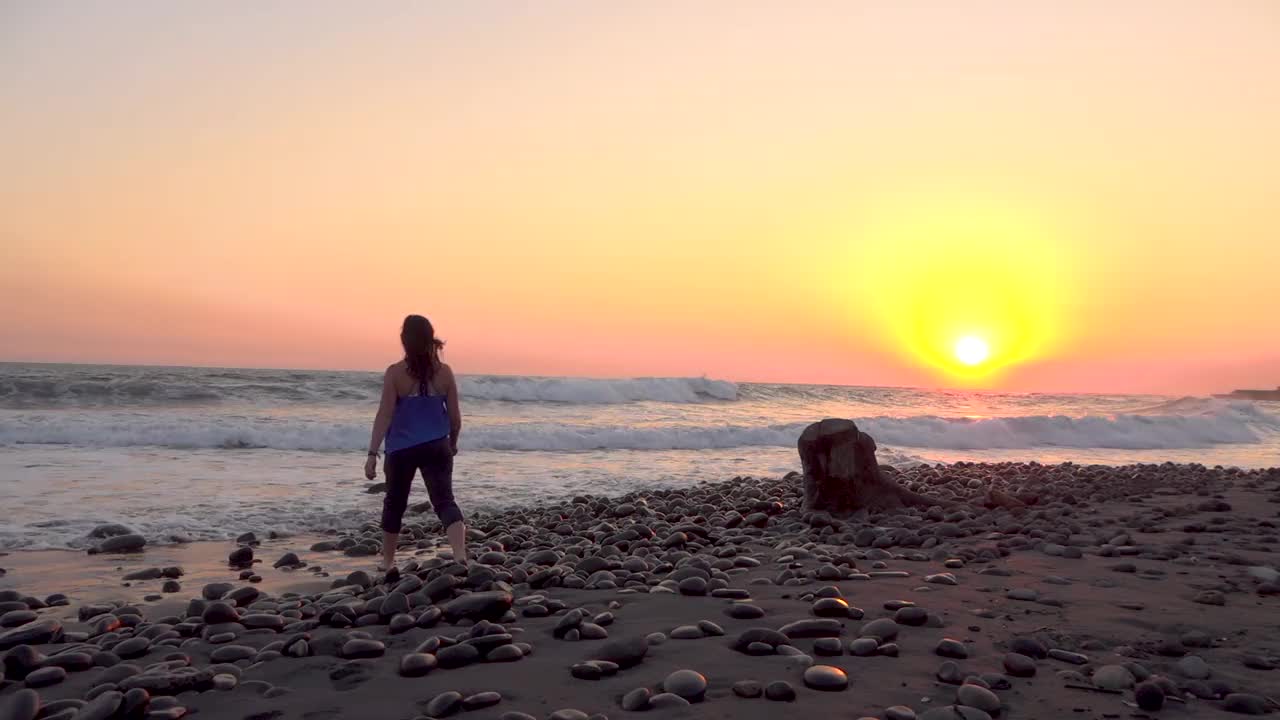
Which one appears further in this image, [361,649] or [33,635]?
[33,635]

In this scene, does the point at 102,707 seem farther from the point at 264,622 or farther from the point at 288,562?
the point at 288,562

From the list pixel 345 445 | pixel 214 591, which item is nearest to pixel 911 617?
pixel 214 591

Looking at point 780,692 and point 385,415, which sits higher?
point 385,415

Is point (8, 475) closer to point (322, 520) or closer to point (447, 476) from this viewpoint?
point (322, 520)

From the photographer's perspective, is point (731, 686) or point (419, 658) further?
point (419, 658)

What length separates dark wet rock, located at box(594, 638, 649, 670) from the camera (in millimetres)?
3510

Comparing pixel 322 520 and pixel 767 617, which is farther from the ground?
pixel 767 617

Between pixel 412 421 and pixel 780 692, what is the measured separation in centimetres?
399

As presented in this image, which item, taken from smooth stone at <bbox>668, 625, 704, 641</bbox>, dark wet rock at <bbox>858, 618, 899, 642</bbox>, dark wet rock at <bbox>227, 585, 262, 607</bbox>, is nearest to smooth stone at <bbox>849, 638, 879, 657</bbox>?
dark wet rock at <bbox>858, 618, 899, 642</bbox>

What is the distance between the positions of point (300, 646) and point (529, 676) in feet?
4.44

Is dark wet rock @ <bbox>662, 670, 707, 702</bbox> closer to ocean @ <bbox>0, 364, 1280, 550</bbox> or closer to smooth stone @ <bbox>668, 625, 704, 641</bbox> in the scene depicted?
smooth stone @ <bbox>668, 625, 704, 641</bbox>

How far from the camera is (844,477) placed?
330 inches

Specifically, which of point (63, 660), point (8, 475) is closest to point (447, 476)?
point (63, 660)

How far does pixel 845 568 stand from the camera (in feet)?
17.7
